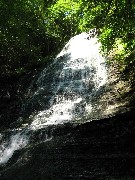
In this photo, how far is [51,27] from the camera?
1070 inches

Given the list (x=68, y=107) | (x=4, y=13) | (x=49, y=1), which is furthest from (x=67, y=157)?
(x=4, y=13)

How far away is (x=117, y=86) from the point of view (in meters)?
11.2

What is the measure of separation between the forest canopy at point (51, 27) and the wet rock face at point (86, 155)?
2232mm

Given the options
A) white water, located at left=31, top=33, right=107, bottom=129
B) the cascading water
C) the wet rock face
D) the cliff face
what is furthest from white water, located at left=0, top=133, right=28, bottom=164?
the wet rock face

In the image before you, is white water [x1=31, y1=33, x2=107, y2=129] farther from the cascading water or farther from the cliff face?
the cliff face

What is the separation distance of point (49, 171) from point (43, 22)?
20.1 meters

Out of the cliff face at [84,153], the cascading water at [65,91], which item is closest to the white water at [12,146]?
the cascading water at [65,91]

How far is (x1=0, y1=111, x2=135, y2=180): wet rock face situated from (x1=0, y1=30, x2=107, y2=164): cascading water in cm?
132

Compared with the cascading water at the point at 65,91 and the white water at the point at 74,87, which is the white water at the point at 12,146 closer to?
the cascading water at the point at 65,91

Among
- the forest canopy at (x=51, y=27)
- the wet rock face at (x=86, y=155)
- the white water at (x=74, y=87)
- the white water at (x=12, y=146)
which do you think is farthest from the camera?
the white water at (x=74, y=87)

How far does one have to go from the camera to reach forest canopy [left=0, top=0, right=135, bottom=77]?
7.42 metres

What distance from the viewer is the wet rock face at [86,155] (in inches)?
254

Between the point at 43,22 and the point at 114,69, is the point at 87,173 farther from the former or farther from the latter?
the point at 43,22

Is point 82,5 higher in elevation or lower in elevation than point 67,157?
higher
